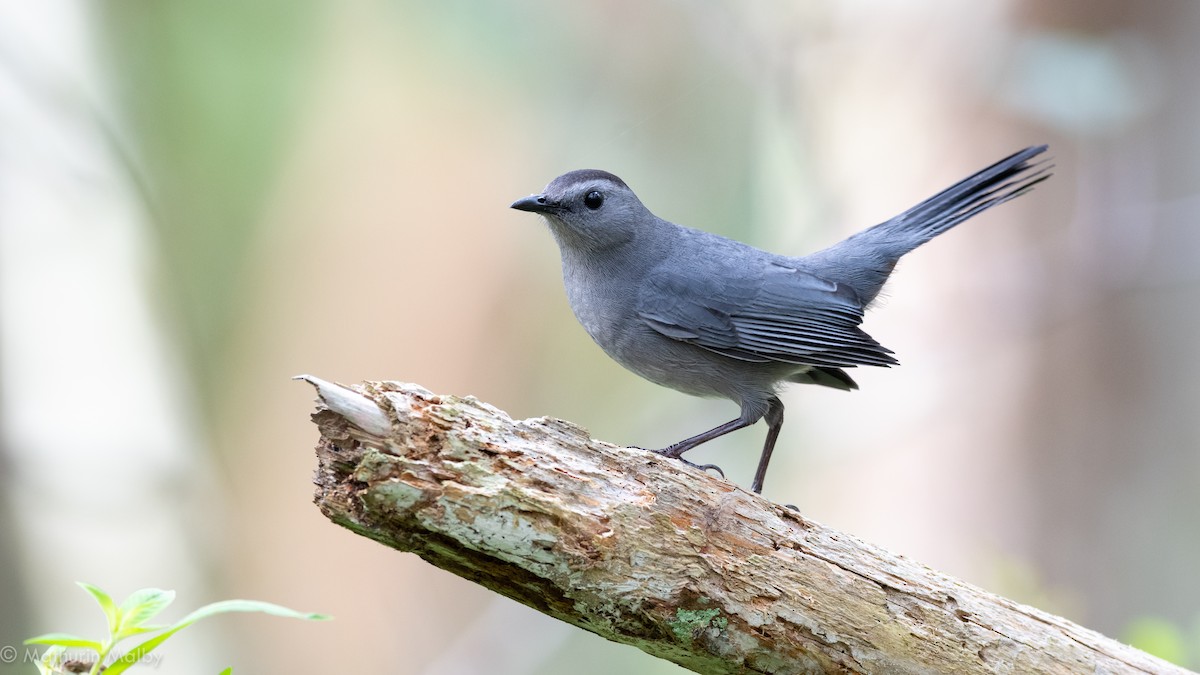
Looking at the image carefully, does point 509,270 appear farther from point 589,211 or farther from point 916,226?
point 916,226

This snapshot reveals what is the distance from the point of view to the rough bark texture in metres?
1.94

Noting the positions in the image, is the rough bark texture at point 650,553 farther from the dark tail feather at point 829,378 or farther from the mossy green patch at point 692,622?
the dark tail feather at point 829,378

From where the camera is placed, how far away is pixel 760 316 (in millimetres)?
3500

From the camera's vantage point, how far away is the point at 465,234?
688cm

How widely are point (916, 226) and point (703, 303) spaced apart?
1.09 meters

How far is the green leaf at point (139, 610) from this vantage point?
51.7 inches

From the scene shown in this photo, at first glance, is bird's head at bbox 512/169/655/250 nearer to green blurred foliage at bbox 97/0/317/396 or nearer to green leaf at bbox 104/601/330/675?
green leaf at bbox 104/601/330/675

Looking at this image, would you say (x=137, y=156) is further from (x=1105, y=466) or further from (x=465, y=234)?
(x=1105, y=466)

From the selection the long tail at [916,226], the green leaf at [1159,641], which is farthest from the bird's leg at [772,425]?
the green leaf at [1159,641]

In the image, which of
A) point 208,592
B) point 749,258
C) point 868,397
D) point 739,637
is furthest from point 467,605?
point 739,637

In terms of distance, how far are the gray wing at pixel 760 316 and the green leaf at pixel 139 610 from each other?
2249 millimetres

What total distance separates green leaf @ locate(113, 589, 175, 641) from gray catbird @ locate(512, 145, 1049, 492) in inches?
82.3

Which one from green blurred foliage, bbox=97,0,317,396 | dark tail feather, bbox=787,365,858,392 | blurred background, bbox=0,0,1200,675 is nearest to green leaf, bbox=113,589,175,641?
dark tail feather, bbox=787,365,858,392

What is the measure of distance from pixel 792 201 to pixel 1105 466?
2820 millimetres
